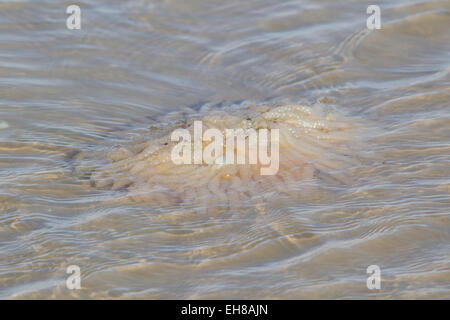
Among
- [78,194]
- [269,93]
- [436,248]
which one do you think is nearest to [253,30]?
[269,93]

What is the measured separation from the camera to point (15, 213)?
4.19 metres

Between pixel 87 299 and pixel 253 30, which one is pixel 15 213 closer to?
pixel 87 299

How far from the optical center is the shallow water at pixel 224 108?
366cm

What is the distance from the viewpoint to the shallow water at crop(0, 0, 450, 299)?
366 cm

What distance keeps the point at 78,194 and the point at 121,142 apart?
0.79 m

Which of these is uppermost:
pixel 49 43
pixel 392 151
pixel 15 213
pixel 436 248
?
pixel 49 43

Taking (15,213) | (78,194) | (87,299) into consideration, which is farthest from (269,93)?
→ (87,299)

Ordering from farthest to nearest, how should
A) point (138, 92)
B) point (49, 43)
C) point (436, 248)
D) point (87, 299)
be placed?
point (49, 43) < point (138, 92) < point (436, 248) < point (87, 299)

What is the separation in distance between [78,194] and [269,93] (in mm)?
2221

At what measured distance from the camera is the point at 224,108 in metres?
5.53

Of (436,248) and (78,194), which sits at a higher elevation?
(78,194)

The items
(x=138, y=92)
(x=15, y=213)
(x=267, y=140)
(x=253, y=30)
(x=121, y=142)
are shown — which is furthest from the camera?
(x=253, y=30)

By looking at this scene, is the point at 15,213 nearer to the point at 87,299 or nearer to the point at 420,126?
the point at 87,299

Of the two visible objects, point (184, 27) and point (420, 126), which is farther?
point (184, 27)
